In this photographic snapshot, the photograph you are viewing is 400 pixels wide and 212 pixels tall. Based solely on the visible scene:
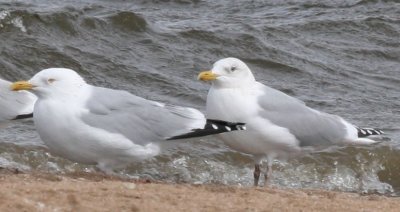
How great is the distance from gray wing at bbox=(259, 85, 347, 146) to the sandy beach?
24.6 inches

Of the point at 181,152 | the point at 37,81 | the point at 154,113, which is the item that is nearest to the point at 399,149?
the point at 181,152

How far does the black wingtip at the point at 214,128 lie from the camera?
6.93 m

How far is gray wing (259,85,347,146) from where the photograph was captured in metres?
7.46

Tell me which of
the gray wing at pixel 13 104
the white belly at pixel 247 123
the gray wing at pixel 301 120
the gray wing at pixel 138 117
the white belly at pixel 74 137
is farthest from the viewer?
the gray wing at pixel 13 104

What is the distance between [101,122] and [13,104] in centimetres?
115

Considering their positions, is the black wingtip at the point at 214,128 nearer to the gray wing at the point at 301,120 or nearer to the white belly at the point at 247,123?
the white belly at the point at 247,123

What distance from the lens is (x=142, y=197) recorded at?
594 centimetres

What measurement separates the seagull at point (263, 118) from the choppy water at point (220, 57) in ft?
3.97

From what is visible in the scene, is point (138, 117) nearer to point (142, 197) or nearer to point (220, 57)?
point (142, 197)

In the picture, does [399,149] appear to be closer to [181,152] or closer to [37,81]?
[181,152]

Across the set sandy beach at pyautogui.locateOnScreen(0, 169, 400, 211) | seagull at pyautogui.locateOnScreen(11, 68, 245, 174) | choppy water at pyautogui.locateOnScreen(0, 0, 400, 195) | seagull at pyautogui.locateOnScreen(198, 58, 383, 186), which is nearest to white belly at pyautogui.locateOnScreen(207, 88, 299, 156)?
seagull at pyautogui.locateOnScreen(198, 58, 383, 186)

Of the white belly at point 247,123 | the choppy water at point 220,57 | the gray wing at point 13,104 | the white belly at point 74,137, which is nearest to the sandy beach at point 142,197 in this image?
the white belly at point 74,137

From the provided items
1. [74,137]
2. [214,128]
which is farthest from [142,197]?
[214,128]

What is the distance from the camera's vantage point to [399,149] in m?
9.76
